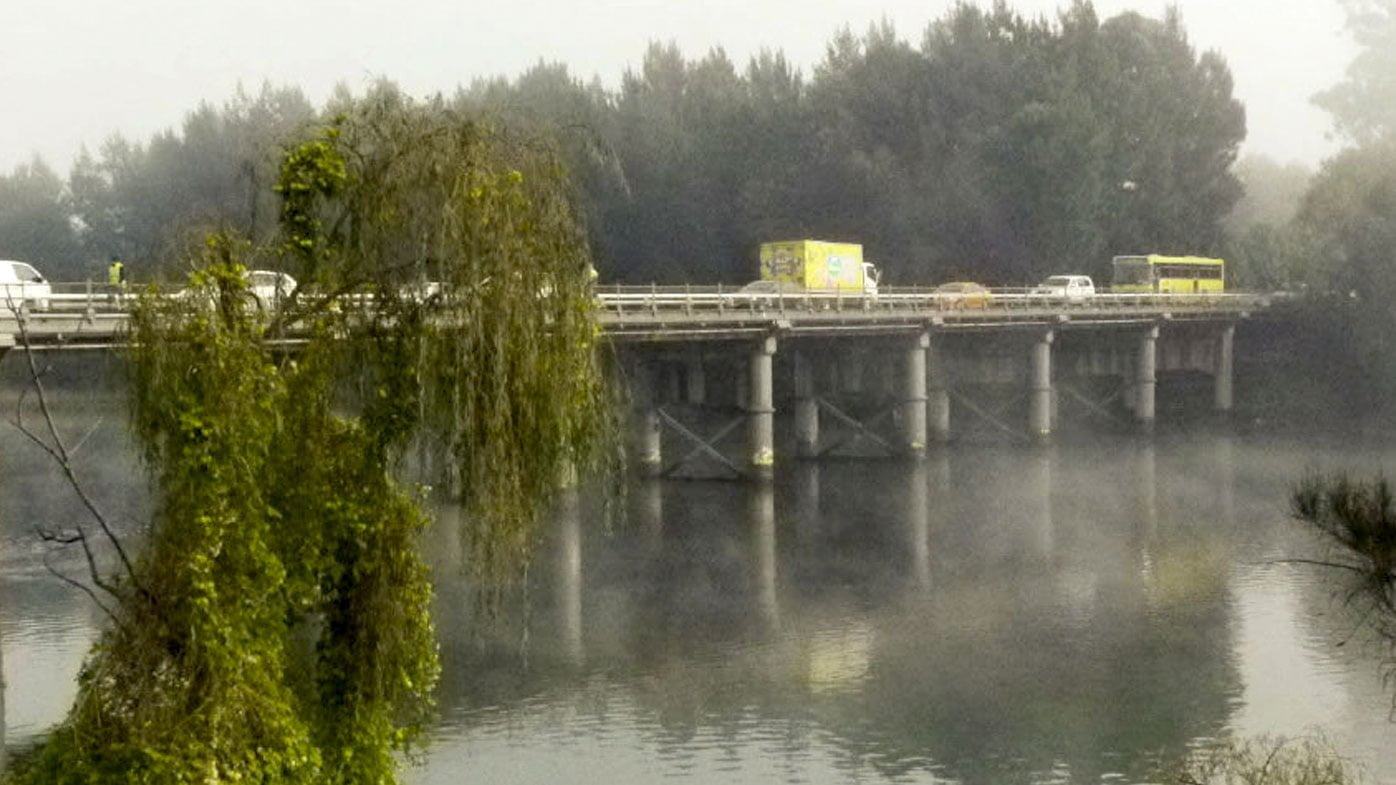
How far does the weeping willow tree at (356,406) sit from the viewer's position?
15.9m

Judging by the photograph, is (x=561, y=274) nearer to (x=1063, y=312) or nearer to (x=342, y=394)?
(x=342, y=394)

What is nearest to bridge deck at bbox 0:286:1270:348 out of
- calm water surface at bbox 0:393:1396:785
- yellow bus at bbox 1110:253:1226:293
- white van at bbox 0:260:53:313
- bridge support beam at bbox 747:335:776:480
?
bridge support beam at bbox 747:335:776:480

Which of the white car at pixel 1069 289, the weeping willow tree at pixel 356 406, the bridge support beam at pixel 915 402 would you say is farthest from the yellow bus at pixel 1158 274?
the weeping willow tree at pixel 356 406

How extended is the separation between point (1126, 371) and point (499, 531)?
66893mm

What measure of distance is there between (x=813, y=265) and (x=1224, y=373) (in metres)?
22.5

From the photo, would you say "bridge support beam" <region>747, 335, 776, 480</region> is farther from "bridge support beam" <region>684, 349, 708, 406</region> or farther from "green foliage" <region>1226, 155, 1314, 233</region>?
"green foliage" <region>1226, 155, 1314, 233</region>

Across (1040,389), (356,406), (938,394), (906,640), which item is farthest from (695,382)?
(356,406)

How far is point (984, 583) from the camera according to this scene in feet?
133

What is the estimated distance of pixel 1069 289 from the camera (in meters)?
77.1

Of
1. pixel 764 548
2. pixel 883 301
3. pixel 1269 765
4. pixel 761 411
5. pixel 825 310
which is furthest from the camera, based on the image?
pixel 883 301

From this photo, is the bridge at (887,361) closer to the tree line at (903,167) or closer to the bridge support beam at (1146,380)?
the bridge support beam at (1146,380)

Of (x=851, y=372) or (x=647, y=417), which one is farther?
(x=851, y=372)

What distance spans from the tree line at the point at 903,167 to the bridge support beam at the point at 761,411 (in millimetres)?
30250

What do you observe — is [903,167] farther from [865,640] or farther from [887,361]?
[865,640]
